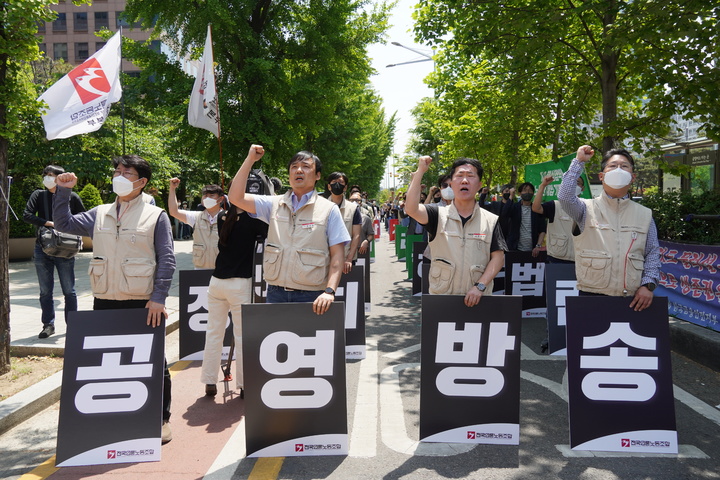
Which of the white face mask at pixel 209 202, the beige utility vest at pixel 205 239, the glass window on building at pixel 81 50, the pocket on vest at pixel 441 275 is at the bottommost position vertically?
the pocket on vest at pixel 441 275

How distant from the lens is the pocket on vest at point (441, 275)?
13.6 feet

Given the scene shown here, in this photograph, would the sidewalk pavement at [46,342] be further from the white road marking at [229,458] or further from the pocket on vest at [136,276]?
the white road marking at [229,458]

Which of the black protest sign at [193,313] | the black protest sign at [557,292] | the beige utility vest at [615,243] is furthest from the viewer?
the black protest sign at [557,292]

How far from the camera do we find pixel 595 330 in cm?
404

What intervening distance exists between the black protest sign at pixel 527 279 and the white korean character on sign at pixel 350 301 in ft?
8.97

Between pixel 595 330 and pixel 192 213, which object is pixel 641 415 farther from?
pixel 192 213

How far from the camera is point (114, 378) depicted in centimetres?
382

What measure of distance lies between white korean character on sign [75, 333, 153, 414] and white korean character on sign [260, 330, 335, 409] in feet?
2.77

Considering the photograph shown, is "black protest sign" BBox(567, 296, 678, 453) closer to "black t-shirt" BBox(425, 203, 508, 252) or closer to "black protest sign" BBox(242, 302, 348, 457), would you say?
"black t-shirt" BBox(425, 203, 508, 252)

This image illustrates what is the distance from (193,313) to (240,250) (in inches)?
60.6

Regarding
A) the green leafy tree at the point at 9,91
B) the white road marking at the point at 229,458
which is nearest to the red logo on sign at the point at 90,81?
the green leafy tree at the point at 9,91

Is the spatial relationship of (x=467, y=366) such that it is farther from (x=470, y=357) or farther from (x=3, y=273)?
(x=3, y=273)

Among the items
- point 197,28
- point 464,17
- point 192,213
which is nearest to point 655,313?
point 192,213

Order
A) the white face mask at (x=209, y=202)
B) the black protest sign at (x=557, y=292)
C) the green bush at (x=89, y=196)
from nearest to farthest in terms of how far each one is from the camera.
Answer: the white face mask at (x=209, y=202) → the black protest sign at (x=557, y=292) → the green bush at (x=89, y=196)
